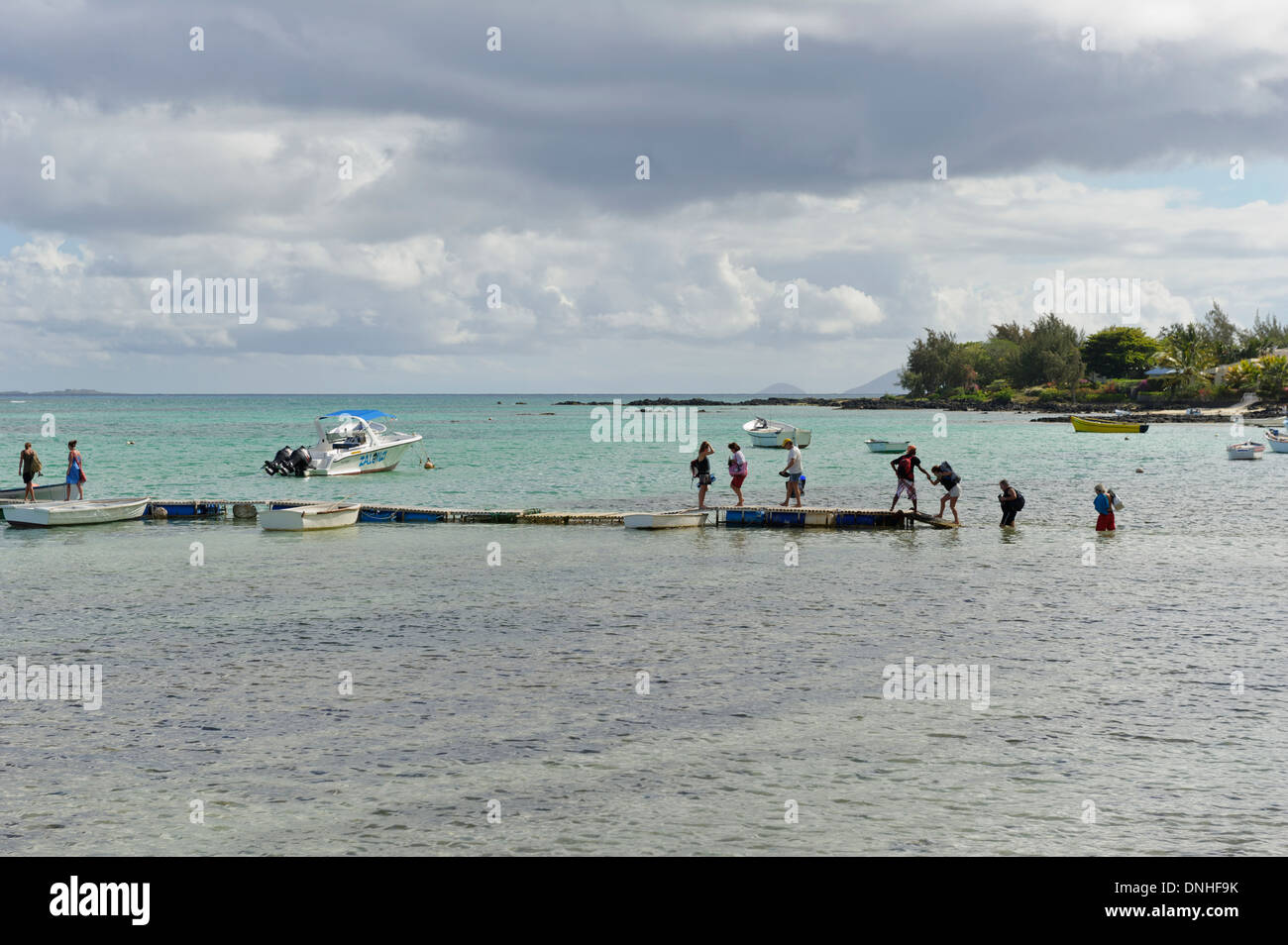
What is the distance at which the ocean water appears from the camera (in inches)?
359

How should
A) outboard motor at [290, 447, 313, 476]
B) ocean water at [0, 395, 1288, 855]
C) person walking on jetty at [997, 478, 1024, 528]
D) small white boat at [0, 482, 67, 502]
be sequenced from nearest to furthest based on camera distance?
ocean water at [0, 395, 1288, 855]
person walking on jetty at [997, 478, 1024, 528]
small white boat at [0, 482, 67, 502]
outboard motor at [290, 447, 313, 476]

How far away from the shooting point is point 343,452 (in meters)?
57.6

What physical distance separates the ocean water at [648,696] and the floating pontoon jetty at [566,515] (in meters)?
1.95

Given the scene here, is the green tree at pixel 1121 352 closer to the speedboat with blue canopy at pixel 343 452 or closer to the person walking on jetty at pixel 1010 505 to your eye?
the speedboat with blue canopy at pixel 343 452

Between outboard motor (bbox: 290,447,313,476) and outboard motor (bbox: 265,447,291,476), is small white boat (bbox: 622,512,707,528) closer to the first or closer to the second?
outboard motor (bbox: 290,447,313,476)

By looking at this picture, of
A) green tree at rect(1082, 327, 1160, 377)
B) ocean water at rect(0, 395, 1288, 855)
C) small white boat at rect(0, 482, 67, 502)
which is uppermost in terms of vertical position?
green tree at rect(1082, 327, 1160, 377)

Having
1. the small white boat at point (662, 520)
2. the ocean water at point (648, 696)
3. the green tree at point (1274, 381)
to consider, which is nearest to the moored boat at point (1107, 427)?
the green tree at point (1274, 381)

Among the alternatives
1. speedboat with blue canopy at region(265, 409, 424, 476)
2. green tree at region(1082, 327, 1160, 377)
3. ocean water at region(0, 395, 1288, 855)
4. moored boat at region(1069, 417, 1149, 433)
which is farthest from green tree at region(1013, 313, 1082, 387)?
ocean water at region(0, 395, 1288, 855)

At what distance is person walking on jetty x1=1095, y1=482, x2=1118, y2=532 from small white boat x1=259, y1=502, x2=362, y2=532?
23.1 m

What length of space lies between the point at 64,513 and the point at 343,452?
24.3m

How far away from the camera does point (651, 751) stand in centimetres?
1102

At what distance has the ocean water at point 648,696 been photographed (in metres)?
9.12
